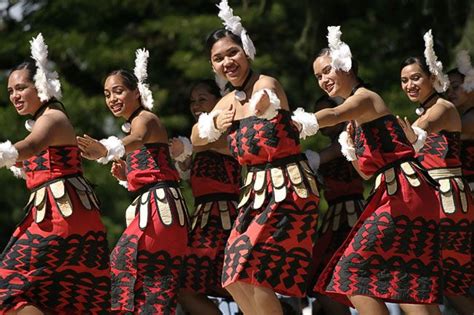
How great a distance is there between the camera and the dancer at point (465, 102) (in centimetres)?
713

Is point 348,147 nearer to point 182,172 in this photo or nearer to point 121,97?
point 121,97

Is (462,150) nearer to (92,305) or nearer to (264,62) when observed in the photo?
(92,305)

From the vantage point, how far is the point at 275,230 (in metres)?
5.70

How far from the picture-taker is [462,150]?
23.5ft

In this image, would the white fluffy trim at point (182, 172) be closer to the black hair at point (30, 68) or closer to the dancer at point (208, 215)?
the dancer at point (208, 215)

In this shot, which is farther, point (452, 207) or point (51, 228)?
point (452, 207)

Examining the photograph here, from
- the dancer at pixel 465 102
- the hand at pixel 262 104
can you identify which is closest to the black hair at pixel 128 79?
the hand at pixel 262 104

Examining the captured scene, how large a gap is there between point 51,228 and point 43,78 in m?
0.74

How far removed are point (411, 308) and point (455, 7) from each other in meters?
5.41

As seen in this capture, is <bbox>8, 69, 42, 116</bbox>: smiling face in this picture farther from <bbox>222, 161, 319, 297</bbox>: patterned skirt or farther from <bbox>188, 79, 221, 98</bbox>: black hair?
<bbox>188, 79, 221, 98</bbox>: black hair

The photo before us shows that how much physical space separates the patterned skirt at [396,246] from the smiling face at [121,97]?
150 cm

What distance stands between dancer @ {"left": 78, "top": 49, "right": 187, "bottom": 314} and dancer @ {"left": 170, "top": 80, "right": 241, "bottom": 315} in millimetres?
404

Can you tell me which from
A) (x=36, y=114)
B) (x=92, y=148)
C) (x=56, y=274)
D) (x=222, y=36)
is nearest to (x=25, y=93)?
(x=36, y=114)

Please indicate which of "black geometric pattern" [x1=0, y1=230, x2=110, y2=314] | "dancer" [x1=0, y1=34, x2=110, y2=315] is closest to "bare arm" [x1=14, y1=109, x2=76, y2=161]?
"dancer" [x1=0, y1=34, x2=110, y2=315]
